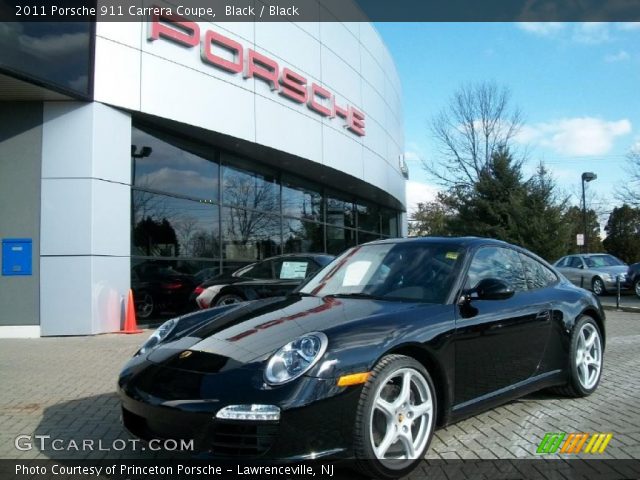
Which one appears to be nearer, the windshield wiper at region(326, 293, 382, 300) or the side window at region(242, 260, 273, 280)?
the windshield wiper at region(326, 293, 382, 300)

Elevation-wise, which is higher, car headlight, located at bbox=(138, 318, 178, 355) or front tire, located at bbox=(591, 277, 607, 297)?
car headlight, located at bbox=(138, 318, 178, 355)

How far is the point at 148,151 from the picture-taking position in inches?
452

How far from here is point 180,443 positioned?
281cm

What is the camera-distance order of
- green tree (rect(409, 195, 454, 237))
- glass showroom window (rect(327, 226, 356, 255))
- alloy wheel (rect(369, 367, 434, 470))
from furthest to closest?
green tree (rect(409, 195, 454, 237)), glass showroom window (rect(327, 226, 356, 255)), alloy wheel (rect(369, 367, 434, 470))

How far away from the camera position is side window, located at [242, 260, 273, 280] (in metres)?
10.1

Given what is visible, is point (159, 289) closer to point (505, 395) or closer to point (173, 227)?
point (173, 227)

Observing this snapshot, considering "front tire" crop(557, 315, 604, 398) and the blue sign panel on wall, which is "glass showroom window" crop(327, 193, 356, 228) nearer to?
the blue sign panel on wall

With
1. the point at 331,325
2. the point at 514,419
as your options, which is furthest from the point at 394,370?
the point at 514,419

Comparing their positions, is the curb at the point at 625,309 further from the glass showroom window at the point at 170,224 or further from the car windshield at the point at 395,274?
the car windshield at the point at 395,274

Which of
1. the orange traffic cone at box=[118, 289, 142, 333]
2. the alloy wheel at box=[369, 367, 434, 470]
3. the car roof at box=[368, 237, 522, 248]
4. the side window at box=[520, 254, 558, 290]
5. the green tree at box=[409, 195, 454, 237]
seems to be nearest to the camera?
the alloy wheel at box=[369, 367, 434, 470]

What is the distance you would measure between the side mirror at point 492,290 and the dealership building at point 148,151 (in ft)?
25.5

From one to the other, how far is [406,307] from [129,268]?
26.6ft

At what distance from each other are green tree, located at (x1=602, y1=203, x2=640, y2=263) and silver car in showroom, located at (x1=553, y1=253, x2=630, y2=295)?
18.7 meters

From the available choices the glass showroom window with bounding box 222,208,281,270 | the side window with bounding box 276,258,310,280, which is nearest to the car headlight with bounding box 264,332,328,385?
the side window with bounding box 276,258,310,280
